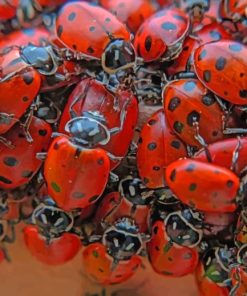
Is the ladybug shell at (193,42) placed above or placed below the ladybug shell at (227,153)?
above

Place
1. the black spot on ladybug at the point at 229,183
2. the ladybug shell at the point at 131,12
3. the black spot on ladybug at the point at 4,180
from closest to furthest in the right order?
the black spot on ladybug at the point at 229,183, the black spot on ladybug at the point at 4,180, the ladybug shell at the point at 131,12

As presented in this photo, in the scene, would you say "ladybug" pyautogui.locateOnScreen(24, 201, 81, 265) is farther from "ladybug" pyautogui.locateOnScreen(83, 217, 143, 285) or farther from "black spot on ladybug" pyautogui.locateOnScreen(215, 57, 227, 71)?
"black spot on ladybug" pyautogui.locateOnScreen(215, 57, 227, 71)

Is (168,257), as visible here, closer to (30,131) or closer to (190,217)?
(190,217)

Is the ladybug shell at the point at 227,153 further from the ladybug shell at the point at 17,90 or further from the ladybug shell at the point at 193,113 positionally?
the ladybug shell at the point at 17,90

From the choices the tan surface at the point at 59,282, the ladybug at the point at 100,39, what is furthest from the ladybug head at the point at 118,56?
the tan surface at the point at 59,282

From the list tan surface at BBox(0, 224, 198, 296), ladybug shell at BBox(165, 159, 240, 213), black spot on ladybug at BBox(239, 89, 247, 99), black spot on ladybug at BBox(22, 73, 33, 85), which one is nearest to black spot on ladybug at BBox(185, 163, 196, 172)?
ladybug shell at BBox(165, 159, 240, 213)

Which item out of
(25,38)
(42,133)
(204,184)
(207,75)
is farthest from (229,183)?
(25,38)

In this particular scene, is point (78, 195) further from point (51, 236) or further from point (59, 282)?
point (59, 282)
